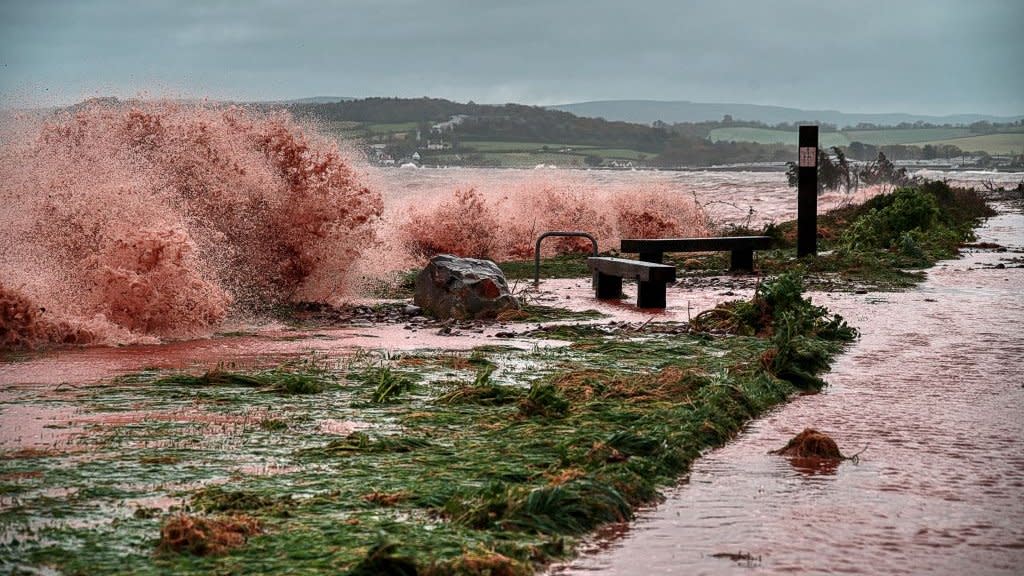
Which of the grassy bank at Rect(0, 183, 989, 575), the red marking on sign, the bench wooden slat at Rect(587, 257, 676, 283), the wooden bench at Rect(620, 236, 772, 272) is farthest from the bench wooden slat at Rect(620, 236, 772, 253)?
the grassy bank at Rect(0, 183, 989, 575)

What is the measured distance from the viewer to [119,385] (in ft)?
31.4

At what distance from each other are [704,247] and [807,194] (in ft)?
10.3

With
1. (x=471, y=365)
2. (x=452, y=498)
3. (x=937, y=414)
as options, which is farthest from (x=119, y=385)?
(x=937, y=414)

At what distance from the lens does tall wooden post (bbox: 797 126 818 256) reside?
70.9 feet

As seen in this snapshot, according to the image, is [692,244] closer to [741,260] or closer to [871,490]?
[741,260]

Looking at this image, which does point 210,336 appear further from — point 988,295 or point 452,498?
point 988,295

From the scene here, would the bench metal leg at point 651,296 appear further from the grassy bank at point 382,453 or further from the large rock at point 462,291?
the grassy bank at point 382,453

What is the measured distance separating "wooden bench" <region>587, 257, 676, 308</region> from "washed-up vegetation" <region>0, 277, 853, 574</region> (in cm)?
454

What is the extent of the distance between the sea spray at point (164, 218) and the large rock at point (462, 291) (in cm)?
213

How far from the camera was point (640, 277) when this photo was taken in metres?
15.7

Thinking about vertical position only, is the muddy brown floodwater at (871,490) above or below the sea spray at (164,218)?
below

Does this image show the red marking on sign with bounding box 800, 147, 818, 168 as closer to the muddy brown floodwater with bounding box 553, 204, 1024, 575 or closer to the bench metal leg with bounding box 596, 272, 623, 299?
the bench metal leg with bounding box 596, 272, 623, 299

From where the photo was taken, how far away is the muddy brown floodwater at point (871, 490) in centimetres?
540

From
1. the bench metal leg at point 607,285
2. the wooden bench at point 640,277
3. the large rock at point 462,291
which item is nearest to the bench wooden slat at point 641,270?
the wooden bench at point 640,277
